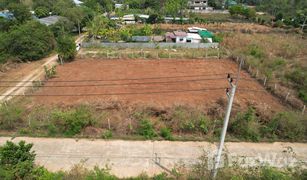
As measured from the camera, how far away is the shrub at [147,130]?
1195 centimetres

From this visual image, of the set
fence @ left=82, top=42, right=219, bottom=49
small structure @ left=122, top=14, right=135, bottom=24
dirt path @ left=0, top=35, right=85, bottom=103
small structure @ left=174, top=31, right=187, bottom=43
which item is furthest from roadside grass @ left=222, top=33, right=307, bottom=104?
dirt path @ left=0, top=35, right=85, bottom=103

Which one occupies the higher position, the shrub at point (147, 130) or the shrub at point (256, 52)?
the shrub at point (256, 52)

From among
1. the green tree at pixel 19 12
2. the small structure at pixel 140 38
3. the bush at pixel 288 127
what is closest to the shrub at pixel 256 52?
the bush at pixel 288 127

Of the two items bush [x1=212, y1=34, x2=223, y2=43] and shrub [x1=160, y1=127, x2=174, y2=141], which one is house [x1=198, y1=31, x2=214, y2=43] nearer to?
bush [x1=212, y1=34, x2=223, y2=43]

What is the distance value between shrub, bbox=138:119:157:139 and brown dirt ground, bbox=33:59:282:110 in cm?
276

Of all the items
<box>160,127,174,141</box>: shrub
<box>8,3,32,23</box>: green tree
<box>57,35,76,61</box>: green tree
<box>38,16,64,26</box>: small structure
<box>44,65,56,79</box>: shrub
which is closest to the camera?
<box>160,127,174,141</box>: shrub

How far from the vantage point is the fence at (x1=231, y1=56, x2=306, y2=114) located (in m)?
14.9

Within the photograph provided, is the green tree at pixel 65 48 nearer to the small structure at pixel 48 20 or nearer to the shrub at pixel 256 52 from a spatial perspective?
the small structure at pixel 48 20

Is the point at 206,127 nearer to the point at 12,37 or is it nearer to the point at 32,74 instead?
the point at 32,74

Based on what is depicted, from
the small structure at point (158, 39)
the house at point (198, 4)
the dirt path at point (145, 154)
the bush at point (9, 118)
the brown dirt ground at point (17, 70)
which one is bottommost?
the dirt path at point (145, 154)

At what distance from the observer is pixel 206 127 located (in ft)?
40.4

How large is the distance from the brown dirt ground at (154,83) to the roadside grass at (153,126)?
6.55ft

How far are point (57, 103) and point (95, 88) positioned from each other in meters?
3.28

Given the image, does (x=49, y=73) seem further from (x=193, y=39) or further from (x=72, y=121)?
(x=193, y=39)
